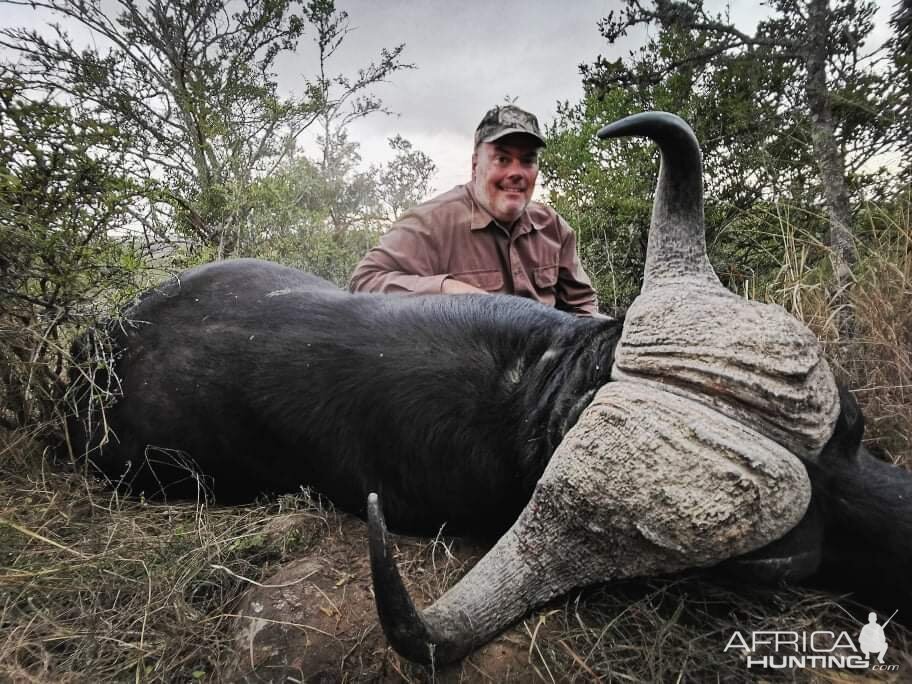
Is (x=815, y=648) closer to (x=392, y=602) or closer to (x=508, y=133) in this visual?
(x=392, y=602)

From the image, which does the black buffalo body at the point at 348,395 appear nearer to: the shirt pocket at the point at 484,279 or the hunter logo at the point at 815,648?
the hunter logo at the point at 815,648

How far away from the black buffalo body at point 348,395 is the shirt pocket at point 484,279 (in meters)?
1.39

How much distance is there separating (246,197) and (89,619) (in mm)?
6032

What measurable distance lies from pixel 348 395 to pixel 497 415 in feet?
1.84

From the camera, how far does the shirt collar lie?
13.0 ft

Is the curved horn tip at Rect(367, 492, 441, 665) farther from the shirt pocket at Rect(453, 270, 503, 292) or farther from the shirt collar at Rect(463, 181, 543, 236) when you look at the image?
the shirt collar at Rect(463, 181, 543, 236)

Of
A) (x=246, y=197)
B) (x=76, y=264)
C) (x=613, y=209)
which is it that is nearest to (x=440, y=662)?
(x=76, y=264)

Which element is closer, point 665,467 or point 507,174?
point 665,467

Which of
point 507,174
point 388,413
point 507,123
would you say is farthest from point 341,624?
point 507,123

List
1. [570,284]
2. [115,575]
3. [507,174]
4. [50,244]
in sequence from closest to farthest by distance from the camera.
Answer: [115,575]
[50,244]
[507,174]
[570,284]

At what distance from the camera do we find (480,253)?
3.97 meters

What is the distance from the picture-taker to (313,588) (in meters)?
1.86

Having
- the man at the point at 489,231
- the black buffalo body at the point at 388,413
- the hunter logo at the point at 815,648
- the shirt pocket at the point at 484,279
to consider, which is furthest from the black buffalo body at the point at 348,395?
the shirt pocket at the point at 484,279

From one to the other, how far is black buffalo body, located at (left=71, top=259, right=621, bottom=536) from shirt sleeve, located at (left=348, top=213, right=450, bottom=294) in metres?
0.64
